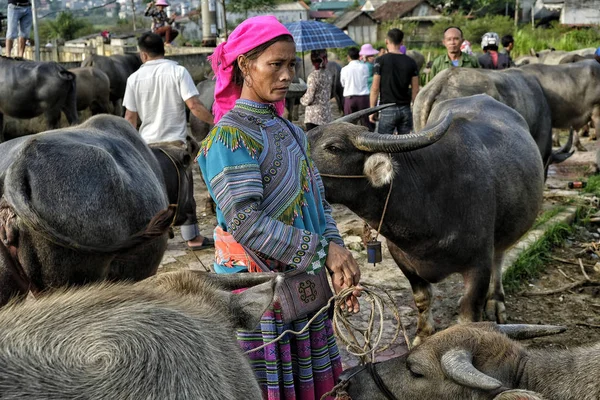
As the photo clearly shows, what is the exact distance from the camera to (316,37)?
963cm

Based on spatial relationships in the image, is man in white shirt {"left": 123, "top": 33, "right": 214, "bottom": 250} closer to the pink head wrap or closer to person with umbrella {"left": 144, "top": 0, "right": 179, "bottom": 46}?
the pink head wrap

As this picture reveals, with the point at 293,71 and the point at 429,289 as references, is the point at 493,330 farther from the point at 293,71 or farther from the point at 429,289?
the point at 429,289

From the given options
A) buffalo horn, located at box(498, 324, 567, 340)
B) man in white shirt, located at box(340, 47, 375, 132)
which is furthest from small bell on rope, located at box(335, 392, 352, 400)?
man in white shirt, located at box(340, 47, 375, 132)

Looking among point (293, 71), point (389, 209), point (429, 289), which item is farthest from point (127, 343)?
point (429, 289)

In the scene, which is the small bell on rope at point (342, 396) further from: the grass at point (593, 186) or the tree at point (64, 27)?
the tree at point (64, 27)

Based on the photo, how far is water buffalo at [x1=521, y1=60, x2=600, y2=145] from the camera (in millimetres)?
10570

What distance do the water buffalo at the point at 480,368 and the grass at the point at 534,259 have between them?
288 cm

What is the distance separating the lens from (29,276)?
2906 mm

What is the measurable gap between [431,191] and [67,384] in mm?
3182

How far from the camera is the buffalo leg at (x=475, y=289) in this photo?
4152 millimetres

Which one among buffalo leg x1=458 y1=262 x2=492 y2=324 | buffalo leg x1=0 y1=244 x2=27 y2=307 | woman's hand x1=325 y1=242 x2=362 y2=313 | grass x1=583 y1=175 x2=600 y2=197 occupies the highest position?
woman's hand x1=325 y1=242 x2=362 y2=313

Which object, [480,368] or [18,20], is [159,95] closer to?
[480,368]

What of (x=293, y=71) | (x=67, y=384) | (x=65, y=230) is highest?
(x=293, y=71)

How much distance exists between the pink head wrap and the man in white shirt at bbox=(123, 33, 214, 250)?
10.2ft
